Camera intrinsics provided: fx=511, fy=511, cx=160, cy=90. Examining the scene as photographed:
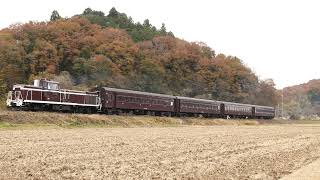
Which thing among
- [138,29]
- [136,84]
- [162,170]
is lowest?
[162,170]

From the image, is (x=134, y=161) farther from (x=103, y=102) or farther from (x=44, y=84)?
(x=103, y=102)

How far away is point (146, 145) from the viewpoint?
2570 cm

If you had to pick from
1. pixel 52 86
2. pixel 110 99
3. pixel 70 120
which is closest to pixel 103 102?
pixel 110 99

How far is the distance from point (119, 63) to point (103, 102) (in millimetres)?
57684

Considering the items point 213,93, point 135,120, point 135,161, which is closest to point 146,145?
point 135,161

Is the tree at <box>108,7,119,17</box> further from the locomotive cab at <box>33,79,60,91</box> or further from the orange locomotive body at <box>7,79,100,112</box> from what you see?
the locomotive cab at <box>33,79,60,91</box>

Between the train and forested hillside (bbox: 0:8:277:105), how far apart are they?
900 inches

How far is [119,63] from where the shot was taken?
110 metres

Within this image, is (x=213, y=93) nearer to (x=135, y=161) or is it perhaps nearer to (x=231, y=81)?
(x=231, y=81)

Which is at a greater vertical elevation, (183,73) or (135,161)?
(183,73)

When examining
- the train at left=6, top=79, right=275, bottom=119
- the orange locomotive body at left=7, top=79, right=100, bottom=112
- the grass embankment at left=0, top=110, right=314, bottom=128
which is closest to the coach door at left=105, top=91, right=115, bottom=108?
the train at left=6, top=79, right=275, bottom=119

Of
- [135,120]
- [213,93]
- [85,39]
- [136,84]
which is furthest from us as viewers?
[213,93]

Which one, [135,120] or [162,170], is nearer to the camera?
[162,170]

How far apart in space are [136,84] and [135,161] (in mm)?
87405
